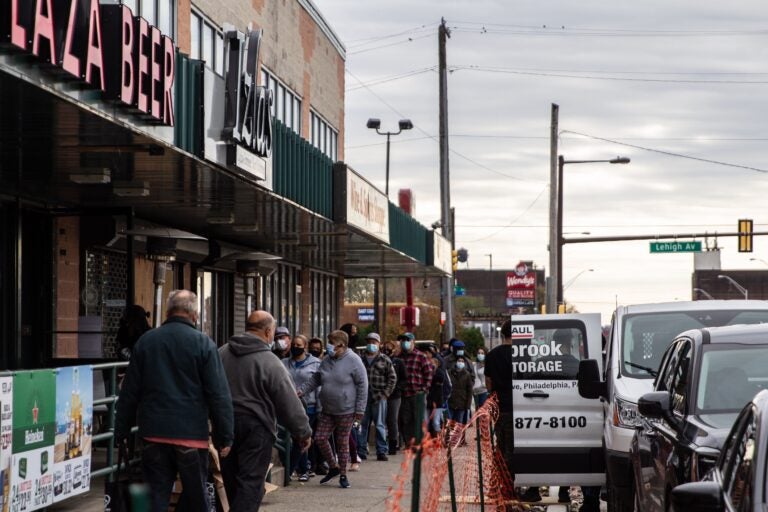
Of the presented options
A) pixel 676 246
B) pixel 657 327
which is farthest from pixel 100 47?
pixel 676 246

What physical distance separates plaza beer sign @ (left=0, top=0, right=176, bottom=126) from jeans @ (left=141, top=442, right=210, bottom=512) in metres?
2.85

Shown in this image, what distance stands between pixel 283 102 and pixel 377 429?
961cm

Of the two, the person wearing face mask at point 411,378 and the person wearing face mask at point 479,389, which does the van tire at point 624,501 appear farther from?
the person wearing face mask at point 479,389

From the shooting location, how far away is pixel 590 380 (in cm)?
1208

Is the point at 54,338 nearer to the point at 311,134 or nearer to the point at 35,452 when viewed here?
the point at 35,452

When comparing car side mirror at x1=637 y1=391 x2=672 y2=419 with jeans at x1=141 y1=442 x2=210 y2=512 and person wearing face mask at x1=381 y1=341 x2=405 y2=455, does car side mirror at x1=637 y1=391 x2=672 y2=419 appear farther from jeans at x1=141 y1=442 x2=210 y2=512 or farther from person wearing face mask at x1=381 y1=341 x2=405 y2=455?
person wearing face mask at x1=381 y1=341 x2=405 y2=455

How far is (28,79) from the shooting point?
9.43m

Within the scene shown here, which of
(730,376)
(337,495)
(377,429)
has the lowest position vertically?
(337,495)

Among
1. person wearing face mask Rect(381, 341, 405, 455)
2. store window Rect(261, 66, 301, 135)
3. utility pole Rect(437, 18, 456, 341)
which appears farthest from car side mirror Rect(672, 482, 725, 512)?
utility pole Rect(437, 18, 456, 341)

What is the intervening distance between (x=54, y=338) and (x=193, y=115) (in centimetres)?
510

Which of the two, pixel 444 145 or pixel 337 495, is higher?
pixel 444 145

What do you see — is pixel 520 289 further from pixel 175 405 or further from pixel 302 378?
pixel 175 405

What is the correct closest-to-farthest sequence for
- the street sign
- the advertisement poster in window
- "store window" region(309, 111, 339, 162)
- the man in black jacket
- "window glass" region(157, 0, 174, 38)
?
the man in black jacket → the advertisement poster in window → "window glass" region(157, 0, 174, 38) → "store window" region(309, 111, 339, 162) → the street sign

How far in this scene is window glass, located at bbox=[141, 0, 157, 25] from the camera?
722 inches
